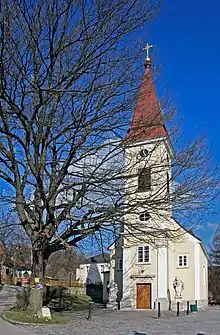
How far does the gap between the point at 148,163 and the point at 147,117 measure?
7.36 feet

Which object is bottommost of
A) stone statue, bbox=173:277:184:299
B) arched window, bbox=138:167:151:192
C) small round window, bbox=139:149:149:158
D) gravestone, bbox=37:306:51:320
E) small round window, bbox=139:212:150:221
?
gravestone, bbox=37:306:51:320

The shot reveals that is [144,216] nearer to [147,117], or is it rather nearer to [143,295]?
[147,117]

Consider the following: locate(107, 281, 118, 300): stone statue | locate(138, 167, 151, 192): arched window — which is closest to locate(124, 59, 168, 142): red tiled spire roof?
locate(138, 167, 151, 192): arched window

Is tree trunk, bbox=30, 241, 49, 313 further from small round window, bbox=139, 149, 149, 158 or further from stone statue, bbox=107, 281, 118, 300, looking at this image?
stone statue, bbox=107, 281, 118, 300

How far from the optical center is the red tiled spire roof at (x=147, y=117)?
1784 cm

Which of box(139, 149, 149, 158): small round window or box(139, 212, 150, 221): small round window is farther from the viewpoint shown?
box(139, 149, 149, 158): small round window

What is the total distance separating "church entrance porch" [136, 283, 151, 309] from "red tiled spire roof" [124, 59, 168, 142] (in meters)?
22.0

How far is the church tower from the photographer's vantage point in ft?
60.6

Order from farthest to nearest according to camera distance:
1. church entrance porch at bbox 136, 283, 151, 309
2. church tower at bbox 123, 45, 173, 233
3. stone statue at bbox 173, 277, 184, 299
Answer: stone statue at bbox 173, 277, 184, 299, church entrance porch at bbox 136, 283, 151, 309, church tower at bbox 123, 45, 173, 233

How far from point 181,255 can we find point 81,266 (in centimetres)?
4289

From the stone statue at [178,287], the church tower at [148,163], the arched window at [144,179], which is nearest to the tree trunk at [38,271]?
the church tower at [148,163]

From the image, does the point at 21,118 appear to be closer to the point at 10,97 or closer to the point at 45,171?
the point at 10,97

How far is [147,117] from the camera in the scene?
18.5 m

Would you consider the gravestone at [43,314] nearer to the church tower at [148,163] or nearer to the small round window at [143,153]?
the church tower at [148,163]
